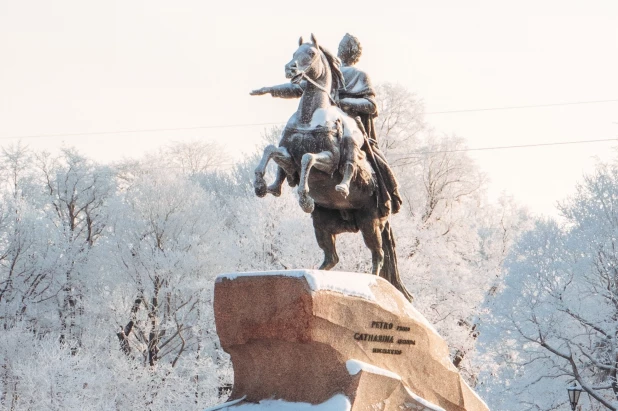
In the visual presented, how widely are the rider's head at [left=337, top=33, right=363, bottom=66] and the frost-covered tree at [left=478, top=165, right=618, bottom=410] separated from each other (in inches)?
538

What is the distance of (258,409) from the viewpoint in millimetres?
8852

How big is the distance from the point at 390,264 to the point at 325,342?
11.3 ft

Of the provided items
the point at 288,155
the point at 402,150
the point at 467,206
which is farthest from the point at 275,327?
the point at 467,206

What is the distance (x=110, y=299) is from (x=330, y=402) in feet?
82.7

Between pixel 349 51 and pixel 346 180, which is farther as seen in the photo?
pixel 349 51

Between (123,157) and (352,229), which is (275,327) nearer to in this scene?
(352,229)

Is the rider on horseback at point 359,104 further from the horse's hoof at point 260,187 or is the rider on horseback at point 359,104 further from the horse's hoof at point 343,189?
the horse's hoof at point 343,189

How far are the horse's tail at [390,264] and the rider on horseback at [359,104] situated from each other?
0.34 metres

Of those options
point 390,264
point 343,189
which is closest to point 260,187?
point 343,189

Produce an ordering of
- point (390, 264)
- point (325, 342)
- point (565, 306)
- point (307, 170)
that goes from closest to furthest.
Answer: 1. point (325, 342)
2. point (307, 170)
3. point (390, 264)
4. point (565, 306)

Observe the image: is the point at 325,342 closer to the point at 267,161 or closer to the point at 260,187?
the point at 260,187

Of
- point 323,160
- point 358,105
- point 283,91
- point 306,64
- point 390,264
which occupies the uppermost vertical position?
point 306,64

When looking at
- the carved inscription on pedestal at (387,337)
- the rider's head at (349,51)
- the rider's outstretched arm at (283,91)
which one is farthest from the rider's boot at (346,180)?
the rider's head at (349,51)

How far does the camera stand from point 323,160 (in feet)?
33.2
